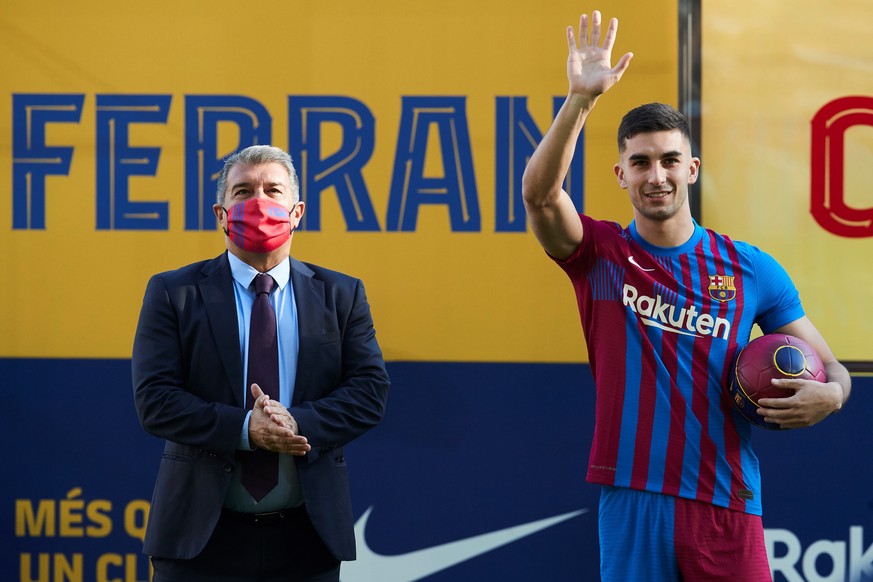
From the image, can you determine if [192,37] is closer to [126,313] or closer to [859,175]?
[126,313]

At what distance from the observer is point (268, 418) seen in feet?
7.20

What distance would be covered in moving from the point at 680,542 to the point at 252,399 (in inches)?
42.5

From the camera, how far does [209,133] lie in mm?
3326

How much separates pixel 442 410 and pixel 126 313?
1144 millimetres

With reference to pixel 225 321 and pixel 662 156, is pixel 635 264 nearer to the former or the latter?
pixel 662 156

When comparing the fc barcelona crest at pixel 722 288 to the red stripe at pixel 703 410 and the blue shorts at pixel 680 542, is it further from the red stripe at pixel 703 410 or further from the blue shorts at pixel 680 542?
the blue shorts at pixel 680 542

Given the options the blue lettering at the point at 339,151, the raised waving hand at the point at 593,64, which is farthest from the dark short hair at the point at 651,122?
the blue lettering at the point at 339,151

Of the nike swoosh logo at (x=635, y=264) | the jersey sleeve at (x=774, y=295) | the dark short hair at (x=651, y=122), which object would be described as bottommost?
the jersey sleeve at (x=774, y=295)

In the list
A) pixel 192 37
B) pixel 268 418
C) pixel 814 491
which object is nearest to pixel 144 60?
pixel 192 37

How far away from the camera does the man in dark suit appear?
2.23 meters

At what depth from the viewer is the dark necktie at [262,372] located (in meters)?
2.27

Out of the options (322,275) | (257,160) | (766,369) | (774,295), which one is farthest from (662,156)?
(257,160)

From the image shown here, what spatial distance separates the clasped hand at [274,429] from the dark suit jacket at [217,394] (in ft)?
0.09

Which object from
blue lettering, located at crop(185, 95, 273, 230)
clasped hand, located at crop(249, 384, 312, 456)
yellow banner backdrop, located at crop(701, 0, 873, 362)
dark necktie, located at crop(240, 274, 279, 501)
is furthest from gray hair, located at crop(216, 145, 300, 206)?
yellow banner backdrop, located at crop(701, 0, 873, 362)
